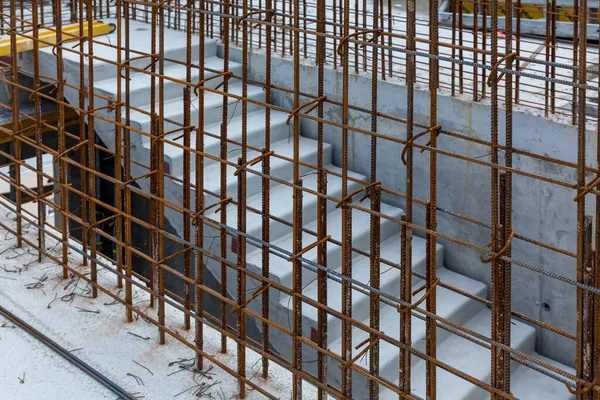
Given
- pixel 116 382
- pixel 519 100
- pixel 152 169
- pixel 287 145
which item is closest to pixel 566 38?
pixel 519 100

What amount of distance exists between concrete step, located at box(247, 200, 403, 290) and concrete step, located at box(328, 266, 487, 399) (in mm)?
306

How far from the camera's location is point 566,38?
8766 millimetres

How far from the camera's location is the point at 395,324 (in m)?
5.84

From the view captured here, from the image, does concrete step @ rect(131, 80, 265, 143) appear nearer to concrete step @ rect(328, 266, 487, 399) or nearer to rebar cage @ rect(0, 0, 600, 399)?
rebar cage @ rect(0, 0, 600, 399)

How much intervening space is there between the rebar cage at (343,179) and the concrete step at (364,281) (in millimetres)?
26

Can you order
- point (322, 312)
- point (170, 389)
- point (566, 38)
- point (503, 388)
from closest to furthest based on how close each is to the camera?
point (503, 388), point (322, 312), point (170, 389), point (566, 38)

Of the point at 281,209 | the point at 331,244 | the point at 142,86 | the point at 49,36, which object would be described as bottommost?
the point at 331,244

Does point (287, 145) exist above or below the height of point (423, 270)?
above

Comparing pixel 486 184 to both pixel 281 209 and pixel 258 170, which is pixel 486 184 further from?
pixel 258 170

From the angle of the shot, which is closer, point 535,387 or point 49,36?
point 535,387

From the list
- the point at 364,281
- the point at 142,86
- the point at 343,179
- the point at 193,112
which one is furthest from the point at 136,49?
the point at 343,179

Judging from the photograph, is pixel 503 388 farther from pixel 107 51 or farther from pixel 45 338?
pixel 107 51

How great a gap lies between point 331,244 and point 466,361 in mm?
1215

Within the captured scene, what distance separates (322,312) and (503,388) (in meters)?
0.80
